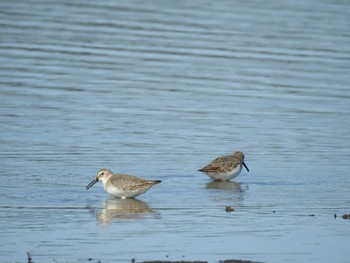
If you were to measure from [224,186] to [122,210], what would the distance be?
2729 millimetres

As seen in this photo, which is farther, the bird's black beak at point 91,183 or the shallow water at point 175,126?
the bird's black beak at point 91,183

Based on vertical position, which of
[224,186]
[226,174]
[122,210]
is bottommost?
[122,210]

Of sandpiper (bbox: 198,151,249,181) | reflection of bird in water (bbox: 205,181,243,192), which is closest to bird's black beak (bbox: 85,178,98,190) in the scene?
reflection of bird in water (bbox: 205,181,243,192)

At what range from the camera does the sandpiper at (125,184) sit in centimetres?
1569

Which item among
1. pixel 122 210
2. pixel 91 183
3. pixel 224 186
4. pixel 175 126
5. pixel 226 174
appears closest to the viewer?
pixel 122 210

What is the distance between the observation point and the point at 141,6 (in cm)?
3497

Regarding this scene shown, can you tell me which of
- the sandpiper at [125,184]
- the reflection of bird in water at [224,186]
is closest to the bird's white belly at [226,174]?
the reflection of bird in water at [224,186]

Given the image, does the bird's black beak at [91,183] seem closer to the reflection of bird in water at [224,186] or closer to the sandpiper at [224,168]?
the reflection of bird in water at [224,186]

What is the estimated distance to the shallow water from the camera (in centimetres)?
1339

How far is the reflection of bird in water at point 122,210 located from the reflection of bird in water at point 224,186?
1681 millimetres

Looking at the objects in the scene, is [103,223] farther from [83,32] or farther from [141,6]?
[141,6]

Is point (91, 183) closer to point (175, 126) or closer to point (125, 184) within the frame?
point (125, 184)

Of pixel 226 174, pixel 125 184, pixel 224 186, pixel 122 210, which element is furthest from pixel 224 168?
pixel 122 210

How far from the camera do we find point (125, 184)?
1570 centimetres
